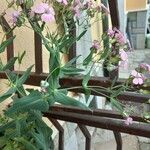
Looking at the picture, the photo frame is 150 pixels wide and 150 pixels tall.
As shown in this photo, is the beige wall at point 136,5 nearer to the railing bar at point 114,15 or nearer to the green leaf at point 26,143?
the railing bar at point 114,15

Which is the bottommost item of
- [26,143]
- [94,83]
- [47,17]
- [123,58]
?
[26,143]

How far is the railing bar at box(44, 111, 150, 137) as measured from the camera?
0.95 metres

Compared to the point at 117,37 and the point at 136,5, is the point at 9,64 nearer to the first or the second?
the point at 117,37

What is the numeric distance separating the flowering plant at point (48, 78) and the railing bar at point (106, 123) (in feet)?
0.08

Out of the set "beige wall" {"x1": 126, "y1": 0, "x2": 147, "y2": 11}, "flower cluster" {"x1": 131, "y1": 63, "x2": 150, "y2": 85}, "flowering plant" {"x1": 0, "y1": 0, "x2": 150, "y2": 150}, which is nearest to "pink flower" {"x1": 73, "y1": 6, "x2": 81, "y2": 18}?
"flowering plant" {"x1": 0, "y1": 0, "x2": 150, "y2": 150}

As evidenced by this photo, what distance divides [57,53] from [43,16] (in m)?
0.16

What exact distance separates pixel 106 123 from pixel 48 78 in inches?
8.4

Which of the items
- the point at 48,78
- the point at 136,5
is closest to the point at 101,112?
the point at 48,78

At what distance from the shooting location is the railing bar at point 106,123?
0.95 m

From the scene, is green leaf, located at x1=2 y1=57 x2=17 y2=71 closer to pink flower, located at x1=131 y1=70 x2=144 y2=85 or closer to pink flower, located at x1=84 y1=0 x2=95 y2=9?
pink flower, located at x1=84 y1=0 x2=95 y2=9

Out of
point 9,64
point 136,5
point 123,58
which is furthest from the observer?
point 136,5

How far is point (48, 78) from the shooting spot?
1.03 m

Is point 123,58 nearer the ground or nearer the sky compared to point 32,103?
nearer the sky

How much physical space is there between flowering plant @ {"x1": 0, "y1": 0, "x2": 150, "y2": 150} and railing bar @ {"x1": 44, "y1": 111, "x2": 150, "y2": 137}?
0.08ft
